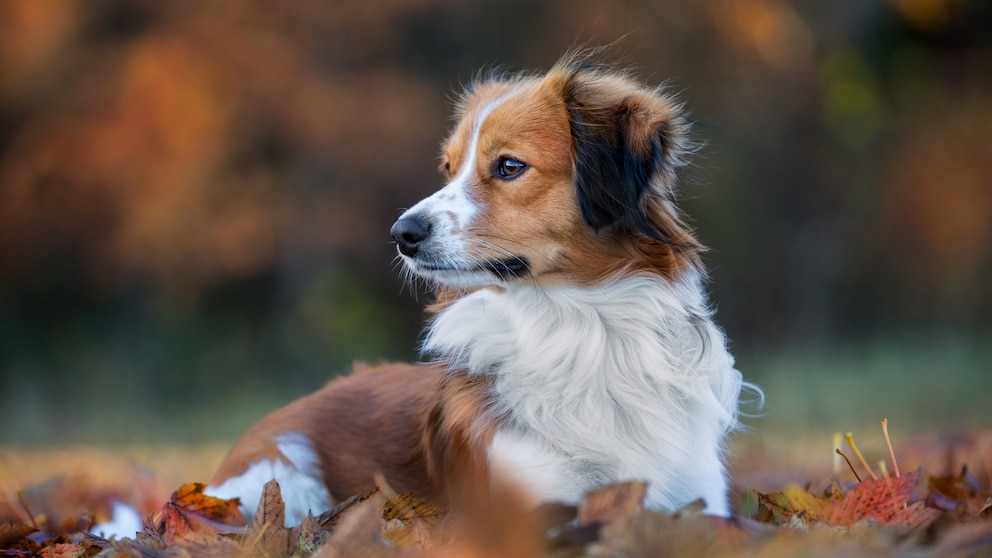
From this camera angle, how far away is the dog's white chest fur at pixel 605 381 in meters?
2.82

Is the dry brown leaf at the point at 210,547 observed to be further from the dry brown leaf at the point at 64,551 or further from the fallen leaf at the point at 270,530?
the dry brown leaf at the point at 64,551

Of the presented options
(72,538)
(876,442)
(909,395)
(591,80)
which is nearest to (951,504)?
(591,80)

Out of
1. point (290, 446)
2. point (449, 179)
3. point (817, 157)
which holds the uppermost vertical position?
point (817, 157)

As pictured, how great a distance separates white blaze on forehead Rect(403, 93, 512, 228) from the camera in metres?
3.09

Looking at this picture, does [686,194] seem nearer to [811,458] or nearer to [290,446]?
[290,446]

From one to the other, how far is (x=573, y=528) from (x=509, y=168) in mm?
1722

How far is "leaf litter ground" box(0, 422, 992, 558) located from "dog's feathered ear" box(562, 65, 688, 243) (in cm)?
96

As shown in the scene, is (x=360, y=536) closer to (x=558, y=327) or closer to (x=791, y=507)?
(x=791, y=507)

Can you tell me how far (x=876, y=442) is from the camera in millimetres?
5695

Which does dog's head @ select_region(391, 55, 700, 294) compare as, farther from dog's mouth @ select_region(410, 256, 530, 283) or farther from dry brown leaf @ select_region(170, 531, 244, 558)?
dry brown leaf @ select_region(170, 531, 244, 558)

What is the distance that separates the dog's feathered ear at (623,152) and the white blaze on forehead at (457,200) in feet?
1.13

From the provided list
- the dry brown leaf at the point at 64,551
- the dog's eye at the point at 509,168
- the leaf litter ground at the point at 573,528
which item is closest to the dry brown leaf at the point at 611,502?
the leaf litter ground at the point at 573,528

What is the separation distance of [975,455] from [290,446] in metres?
2.67

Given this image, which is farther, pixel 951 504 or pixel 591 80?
pixel 591 80
